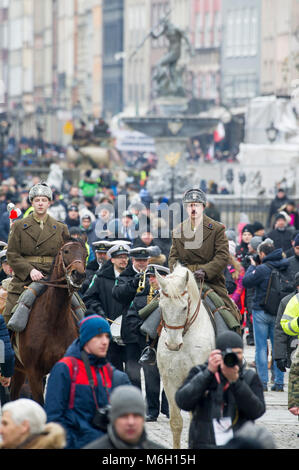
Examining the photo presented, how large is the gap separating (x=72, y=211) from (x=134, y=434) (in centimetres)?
1477

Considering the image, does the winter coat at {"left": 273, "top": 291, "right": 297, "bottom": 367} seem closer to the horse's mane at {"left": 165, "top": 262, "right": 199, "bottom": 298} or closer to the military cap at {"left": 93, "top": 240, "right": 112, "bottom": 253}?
the horse's mane at {"left": 165, "top": 262, "right": 199, "bottom": 298}

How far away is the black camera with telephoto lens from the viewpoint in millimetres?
8203

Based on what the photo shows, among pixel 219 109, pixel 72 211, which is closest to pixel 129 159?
pixel 219 109

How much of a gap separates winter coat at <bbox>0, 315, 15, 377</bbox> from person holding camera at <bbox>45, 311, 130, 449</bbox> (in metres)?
3.19

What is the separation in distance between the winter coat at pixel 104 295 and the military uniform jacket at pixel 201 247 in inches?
64.0

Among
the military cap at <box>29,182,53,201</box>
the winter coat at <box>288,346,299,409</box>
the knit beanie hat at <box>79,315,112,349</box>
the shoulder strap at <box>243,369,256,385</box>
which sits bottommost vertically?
the winter coat at <box>288,346,299,409</box>

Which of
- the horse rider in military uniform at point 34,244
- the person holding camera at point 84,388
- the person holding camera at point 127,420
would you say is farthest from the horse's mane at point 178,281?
the person holding camera at point 127,420

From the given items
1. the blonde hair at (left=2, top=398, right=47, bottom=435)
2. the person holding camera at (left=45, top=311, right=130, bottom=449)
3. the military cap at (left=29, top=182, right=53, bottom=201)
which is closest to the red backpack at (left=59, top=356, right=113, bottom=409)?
the person holding camera at (left=45, top=311, right=130, bottom=449)

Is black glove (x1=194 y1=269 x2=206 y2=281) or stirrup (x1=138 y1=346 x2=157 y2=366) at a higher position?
black glove (x1=194 y1=269 x2=206 y2=281)

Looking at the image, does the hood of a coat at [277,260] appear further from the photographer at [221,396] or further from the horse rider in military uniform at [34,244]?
the photographer at [221,396]

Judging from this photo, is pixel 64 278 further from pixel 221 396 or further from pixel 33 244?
pixel 221 396

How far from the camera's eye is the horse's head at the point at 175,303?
1066cm

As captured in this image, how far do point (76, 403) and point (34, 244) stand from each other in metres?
4.55
